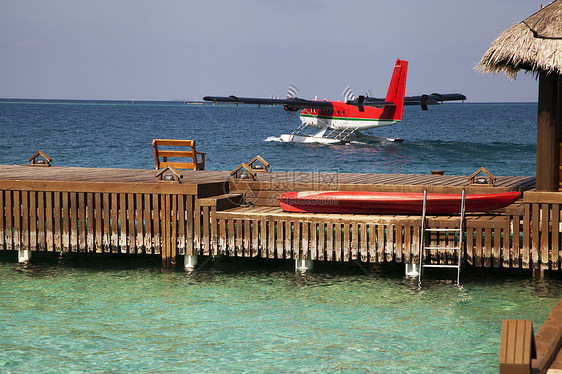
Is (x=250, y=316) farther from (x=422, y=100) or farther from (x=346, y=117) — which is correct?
(x=346, y=117)

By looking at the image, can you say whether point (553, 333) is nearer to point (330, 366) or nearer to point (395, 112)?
point (330, 366)

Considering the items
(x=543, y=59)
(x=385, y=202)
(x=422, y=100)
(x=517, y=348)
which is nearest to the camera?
(x=517, y=348)

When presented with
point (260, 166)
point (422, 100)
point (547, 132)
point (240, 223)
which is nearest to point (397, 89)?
point (422, 100)

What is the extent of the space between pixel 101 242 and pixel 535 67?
6.99 metres

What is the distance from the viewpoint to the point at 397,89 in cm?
5175

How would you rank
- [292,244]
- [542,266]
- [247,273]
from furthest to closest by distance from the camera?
[247,273], [292,244], [542,266]

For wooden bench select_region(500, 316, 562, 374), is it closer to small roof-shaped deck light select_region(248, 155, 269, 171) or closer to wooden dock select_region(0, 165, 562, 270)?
wooden dock select_region(0, 165, 562, 270)

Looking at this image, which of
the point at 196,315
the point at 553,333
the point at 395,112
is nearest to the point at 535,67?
the point at 553,333

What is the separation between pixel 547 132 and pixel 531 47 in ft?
4.05

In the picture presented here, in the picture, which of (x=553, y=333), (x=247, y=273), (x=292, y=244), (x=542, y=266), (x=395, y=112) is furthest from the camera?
(x=395, y=112)

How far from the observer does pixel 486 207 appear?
10.2 meters

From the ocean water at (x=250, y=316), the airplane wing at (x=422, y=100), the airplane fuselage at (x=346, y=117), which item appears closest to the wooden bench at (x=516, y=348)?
the ocean water at (x=250, y=316)

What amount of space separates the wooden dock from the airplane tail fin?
133ft

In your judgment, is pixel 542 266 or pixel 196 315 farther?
pixel 542 266
